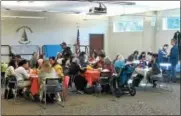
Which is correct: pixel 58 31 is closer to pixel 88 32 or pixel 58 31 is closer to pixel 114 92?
pixel 88 32

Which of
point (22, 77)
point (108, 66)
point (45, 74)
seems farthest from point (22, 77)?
point (108, 66)

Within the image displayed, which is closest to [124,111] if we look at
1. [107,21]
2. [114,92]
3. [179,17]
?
[114,92]

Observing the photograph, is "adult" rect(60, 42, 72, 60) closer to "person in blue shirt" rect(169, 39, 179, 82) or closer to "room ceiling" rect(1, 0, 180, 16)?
"room ceiling" rect(1, 0, 180, 16)

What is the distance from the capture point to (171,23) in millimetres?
10836

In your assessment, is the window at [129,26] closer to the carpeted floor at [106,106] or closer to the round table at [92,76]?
the carpeted floor at [106,106]

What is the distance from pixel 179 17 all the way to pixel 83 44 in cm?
493

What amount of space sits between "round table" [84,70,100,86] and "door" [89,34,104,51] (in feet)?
23.8

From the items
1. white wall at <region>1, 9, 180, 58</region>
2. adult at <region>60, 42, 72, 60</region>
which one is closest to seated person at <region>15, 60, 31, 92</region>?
adult at <region>60, 42, 72, 60</region>

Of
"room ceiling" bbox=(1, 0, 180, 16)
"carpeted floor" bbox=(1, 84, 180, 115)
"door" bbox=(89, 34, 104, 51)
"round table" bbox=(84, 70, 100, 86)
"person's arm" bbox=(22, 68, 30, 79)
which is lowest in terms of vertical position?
"carpeted floor" bbox=(1, 84, 180, 115)

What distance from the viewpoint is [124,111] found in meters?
5.21

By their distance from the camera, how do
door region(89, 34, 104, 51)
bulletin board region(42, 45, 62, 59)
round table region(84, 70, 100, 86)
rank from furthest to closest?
door region(89, 34, 104, 51)
bulletin board region(42, 45, 62, 59)
round table region(84, 70, 100, 86)

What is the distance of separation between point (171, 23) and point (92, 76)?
5.39 metres

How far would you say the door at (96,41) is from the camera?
551 inches

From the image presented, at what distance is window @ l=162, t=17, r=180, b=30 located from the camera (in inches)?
415
